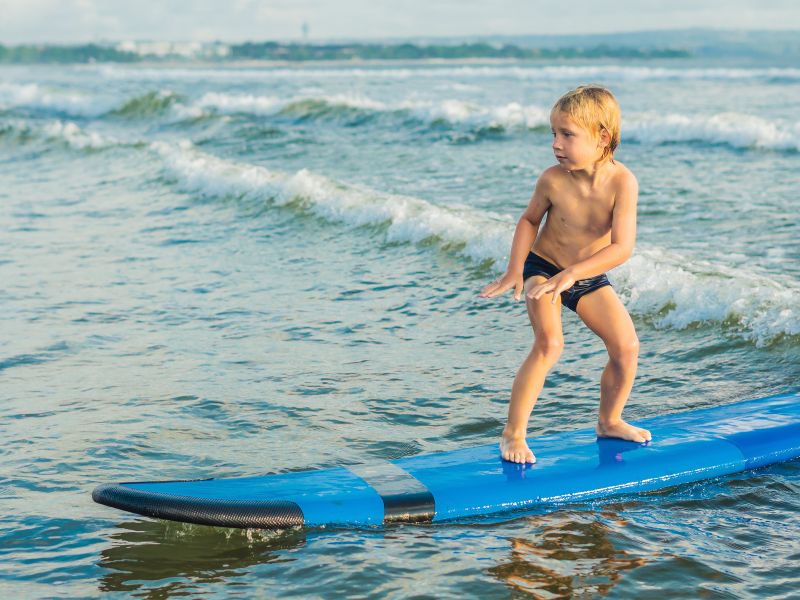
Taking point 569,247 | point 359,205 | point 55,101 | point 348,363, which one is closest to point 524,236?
point 569,247

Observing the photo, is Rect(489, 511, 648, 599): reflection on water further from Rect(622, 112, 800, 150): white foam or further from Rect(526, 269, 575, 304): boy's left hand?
Rect(622, 112, 800, 150): white foam

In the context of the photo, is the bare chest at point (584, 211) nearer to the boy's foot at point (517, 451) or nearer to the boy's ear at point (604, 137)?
the boy's ear at point (604, 137)

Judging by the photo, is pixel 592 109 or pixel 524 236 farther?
pixel 524 236

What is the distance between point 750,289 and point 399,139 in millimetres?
14674

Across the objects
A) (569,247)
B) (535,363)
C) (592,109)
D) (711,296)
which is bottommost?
(711,296)

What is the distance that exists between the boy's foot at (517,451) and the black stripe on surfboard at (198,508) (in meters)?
1.01

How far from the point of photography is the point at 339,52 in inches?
3462

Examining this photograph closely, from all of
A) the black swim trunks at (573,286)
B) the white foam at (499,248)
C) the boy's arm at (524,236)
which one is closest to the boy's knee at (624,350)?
the black swim trunks at (573,286)

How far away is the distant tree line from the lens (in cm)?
8350

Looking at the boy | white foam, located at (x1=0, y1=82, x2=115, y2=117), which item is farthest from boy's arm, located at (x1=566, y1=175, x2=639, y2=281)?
white foam, located at (x1=0, y1=82, x2=115, y2=117)

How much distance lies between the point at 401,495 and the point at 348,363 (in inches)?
92.4

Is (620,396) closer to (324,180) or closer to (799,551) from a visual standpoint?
(799,551)

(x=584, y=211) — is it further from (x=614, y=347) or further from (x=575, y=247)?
(x=614, y=347)

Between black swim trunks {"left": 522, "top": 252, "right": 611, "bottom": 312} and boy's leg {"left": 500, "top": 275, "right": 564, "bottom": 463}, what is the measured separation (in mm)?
40
